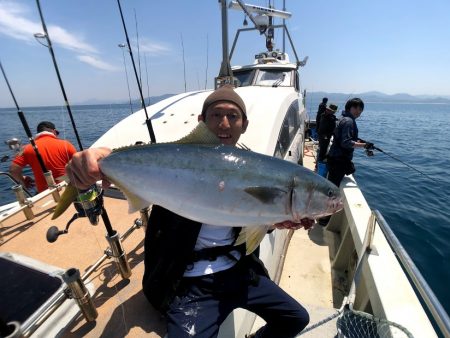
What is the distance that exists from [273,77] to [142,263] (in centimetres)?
788

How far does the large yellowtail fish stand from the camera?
5.76 ft

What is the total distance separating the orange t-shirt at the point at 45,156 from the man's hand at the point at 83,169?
4.01 m

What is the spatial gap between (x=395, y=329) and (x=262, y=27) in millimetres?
10490

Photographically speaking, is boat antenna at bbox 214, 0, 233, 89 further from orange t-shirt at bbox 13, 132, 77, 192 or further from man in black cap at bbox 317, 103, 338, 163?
man in black cap at bbox 317, 103, 338, 163

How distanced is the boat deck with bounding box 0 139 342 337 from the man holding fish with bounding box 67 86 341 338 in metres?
0.58

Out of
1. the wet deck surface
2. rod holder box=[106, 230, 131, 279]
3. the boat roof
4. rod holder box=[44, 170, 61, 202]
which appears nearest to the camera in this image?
the wet deck surface

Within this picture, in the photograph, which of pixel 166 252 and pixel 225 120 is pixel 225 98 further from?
pixel 166 252

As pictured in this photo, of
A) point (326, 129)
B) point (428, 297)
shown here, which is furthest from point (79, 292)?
point (326, 129)

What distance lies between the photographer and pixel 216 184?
1.75 metres

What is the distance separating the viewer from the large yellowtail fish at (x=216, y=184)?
176cm

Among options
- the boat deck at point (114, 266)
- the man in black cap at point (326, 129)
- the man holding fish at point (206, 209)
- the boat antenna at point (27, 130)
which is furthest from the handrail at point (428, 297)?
the man in black cap at point (326, 129)

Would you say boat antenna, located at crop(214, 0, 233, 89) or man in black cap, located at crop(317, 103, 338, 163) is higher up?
boat antenna, located at crop(214, 0, 233, 89)

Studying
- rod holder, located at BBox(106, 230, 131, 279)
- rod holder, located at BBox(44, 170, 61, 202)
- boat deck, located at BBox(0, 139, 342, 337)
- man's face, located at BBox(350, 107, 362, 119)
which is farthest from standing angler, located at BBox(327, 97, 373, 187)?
rod holder, located at BBox(44, 170, 61, 202)

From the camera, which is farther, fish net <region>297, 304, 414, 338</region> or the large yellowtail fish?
fish net <region>297, 304, 414, 338</region>
